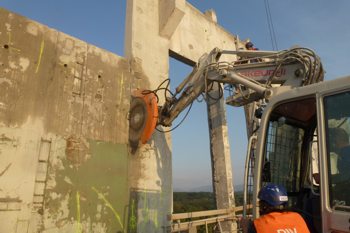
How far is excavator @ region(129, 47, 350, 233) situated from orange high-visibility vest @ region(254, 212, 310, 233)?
1.39 ft

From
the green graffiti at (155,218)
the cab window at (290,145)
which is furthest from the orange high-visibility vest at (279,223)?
the green graffiti at (155,218)

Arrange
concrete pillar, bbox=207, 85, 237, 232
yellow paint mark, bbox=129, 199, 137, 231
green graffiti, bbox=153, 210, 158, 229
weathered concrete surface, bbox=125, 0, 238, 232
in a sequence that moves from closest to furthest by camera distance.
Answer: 1. yellow paint mark, bbox=129, 199, 137, 231
2. green graffiti, bbox=153, 210, 158, 229
3. weathered concrete surface, bbox=125, 0, 238, 232
4. concrete pillar, bbox=207, 85, 237, 232

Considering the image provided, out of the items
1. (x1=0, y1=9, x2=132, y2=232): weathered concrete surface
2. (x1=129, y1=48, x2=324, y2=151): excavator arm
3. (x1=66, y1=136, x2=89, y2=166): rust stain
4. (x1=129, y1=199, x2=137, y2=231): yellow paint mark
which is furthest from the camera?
(x1=129, y1=199, x2=137, y2=231): yellow paint mark

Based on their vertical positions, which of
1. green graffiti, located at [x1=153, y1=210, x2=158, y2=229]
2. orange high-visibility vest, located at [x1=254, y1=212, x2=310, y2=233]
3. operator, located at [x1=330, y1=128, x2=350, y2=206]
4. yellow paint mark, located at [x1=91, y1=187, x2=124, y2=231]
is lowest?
green graffiti, located at [x1=153, y1=210, x2=158, y2=229]

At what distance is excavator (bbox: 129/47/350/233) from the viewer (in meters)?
3.03

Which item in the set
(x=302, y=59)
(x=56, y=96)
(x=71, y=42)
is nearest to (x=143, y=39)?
(x=71, y=42)

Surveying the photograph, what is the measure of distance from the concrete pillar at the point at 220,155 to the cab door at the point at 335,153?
243 inches

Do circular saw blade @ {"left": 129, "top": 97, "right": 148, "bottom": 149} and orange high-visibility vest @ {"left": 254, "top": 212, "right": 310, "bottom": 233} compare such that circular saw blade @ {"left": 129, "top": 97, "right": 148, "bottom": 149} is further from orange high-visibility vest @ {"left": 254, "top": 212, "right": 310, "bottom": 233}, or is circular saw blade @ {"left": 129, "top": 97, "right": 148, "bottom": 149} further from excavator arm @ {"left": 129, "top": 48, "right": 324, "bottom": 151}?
orange high-visibility vest @ {"left": 254, "top": 212, "right": 310, "bottom": 233}

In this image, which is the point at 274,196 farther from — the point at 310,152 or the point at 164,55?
the point at 164,55

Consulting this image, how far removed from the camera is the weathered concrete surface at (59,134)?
557 cm

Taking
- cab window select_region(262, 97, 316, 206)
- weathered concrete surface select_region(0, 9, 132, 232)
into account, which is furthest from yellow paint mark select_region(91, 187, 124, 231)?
cab window select_region(262, 97, 316, 206)

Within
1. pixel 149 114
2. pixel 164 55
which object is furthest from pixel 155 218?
pixel 164 55

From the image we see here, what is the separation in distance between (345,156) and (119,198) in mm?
4799

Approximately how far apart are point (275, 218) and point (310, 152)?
1632 millimetres
